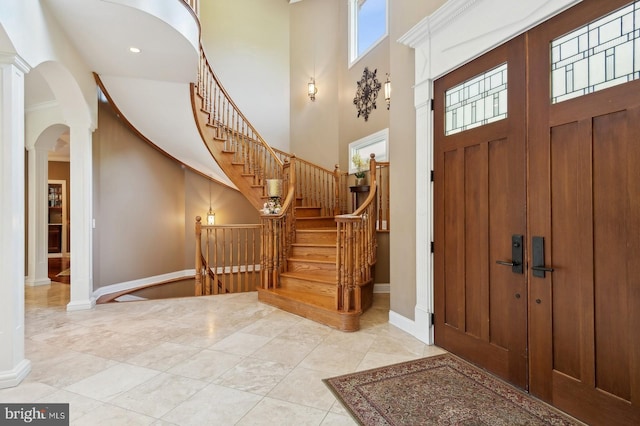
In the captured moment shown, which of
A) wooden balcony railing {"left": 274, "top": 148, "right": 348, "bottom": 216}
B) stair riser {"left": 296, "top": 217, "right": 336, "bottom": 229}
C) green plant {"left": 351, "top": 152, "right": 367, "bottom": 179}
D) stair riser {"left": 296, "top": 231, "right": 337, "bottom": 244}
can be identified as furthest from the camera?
wooden balcony railing {"left": 274, "top": 148, "right": 348, "bottom": 216}

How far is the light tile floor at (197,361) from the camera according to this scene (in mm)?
1845

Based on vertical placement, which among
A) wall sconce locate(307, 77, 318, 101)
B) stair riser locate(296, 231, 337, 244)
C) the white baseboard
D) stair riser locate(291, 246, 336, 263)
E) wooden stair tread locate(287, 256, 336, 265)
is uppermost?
wall sconce locate(307, 77, 318, 101)

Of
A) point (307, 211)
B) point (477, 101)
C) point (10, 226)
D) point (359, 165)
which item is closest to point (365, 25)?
point (359, 165)

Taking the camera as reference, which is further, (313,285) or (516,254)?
(313,285)

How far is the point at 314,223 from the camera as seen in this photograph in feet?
18.1

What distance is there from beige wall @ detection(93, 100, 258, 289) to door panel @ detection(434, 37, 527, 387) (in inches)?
191

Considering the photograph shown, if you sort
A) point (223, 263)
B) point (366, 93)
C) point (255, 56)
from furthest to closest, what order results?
point (255, 56), point (366, 93), point (223, 263)

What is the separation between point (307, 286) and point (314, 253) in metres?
0.56

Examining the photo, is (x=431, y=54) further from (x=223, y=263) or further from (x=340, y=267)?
(x=223, y=263)

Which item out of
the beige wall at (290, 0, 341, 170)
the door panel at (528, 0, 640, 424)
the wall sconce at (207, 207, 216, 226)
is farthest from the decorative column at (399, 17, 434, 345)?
the wall sconce at (207, 207, 216, 226)

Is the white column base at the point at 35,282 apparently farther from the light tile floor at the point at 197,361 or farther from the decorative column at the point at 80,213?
the decorative column at the point at 80,213

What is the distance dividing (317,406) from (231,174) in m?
4.05

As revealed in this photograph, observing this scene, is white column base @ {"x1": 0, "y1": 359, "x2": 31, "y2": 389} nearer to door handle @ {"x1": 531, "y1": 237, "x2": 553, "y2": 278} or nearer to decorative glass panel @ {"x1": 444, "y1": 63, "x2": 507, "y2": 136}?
door handle @ {"x1": 531, "y1": 237, "x2": 553, "y2": 278}

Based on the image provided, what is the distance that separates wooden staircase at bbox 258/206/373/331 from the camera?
10.6 ft
